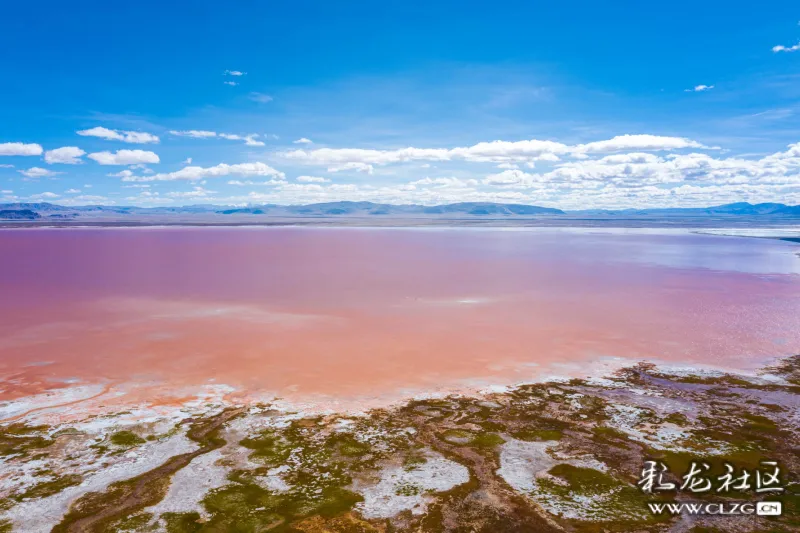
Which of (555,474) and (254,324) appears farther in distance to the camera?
(254,324)

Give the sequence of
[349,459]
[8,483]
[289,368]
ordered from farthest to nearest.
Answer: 1. [289,368]
2. [349,459]
3. [8,483]

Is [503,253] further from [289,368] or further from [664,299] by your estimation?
[289,368]

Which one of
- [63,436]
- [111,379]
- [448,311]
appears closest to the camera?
[63,436]

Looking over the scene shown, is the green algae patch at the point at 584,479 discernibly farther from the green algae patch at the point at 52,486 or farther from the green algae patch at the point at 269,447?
the green algae patch at the point at 52,486

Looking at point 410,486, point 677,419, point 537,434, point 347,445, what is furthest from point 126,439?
point 677,419

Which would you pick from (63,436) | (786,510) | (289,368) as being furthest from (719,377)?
(63,436)

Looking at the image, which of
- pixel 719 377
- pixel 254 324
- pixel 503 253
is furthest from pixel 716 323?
pixel 503 253

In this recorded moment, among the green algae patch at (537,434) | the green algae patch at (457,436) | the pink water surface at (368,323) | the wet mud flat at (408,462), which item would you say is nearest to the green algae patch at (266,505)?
the wet mud flat at (408,462)
